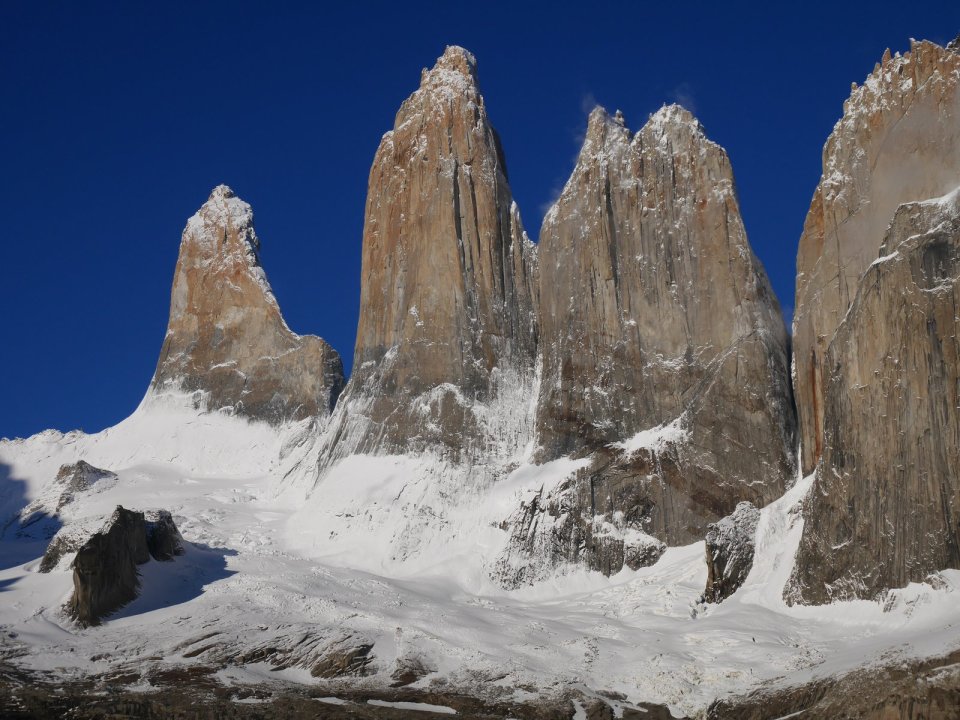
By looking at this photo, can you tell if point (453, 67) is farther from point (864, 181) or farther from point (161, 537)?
point (161, 537)

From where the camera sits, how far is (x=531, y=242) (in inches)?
2977

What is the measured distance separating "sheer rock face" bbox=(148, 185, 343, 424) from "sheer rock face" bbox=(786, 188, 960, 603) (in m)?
47.1

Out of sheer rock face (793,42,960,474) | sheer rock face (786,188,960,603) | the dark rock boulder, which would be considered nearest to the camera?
sheer rock face (786,188,960,603)

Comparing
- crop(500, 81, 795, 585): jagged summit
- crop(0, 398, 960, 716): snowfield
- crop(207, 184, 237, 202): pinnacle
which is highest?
crop(207, 184, 237, 202): pinnacle

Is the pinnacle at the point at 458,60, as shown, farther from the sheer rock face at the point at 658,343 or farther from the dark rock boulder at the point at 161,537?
the dark rock boulder at the point at 161,537

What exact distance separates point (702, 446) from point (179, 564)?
25.7m

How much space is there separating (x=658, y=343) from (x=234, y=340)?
40690mm

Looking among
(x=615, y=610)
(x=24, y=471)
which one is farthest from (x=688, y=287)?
(x=24, y=471)

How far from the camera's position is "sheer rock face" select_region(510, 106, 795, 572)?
60844 millimetres

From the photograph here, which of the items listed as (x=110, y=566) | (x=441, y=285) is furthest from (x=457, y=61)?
(x=110, y=566)

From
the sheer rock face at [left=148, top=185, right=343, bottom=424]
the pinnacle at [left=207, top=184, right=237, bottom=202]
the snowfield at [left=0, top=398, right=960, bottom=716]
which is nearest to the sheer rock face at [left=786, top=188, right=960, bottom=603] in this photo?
the snowfield at [left=0, top=398, right=960, bottom=716]

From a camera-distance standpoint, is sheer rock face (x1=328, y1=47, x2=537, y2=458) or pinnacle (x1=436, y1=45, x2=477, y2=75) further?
pinnacle (x1=436, y1=45, x2=477, y2=75)

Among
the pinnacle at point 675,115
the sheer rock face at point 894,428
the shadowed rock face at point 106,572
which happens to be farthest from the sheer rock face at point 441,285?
the sheer rock face at point 894,428

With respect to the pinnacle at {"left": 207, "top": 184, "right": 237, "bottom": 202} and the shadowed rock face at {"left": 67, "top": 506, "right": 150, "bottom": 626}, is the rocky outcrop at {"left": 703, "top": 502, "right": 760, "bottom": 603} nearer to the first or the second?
the shadowed rock face at {"left": 67, "top": 506, "right": 150, "bottom": 626}
